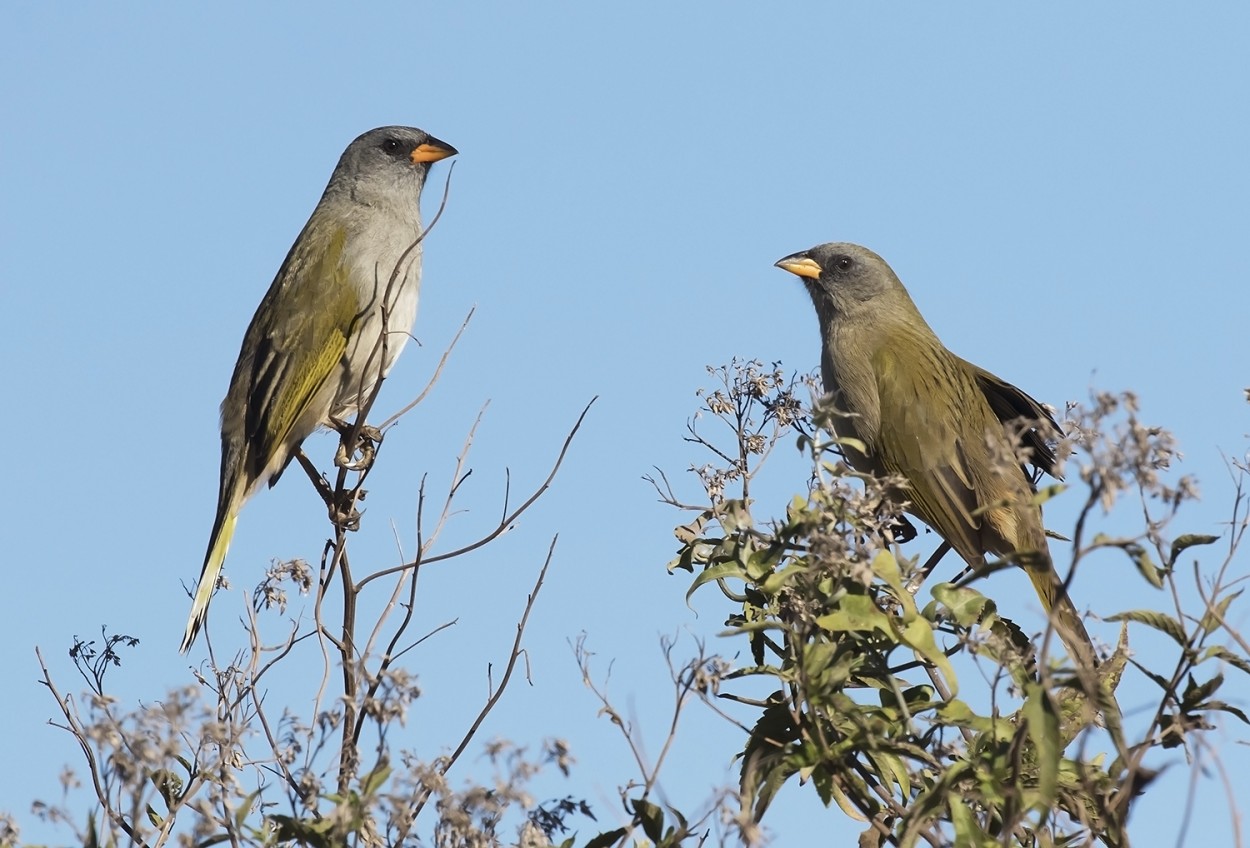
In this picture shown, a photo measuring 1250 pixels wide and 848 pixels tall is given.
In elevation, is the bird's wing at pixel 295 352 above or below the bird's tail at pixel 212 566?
above

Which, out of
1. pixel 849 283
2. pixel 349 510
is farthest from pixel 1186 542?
pixel 849 283

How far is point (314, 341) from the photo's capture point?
645 centimetres

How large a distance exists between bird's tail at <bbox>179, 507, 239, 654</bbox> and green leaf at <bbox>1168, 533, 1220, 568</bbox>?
373 centimetres

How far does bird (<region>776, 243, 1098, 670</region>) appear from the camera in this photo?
6023mm

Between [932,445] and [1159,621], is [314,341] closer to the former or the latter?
[932,445]

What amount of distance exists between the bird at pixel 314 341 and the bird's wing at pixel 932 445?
2.26 m

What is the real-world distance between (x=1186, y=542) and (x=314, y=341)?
4862mm

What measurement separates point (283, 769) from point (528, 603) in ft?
4.17

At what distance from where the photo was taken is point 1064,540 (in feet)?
18.0

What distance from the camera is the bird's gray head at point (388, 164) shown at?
7.18m

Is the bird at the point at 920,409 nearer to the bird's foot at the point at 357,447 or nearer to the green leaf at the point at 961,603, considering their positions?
the bird's foot at the point at 357,447

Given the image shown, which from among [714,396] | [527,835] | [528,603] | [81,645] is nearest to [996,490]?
[714,396]

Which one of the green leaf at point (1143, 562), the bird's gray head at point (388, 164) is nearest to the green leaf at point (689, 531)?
the green leaf at point (1143, 562)

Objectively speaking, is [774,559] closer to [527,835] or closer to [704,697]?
[704,697]
